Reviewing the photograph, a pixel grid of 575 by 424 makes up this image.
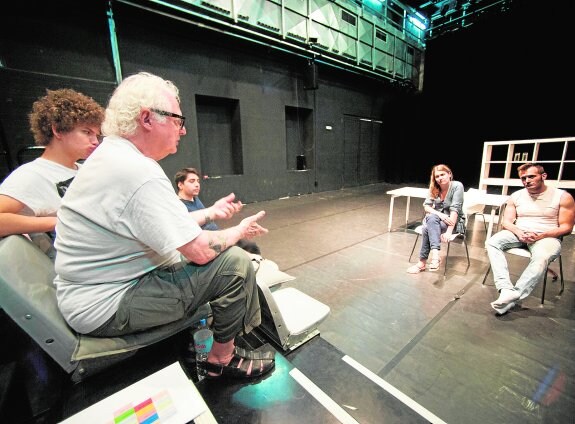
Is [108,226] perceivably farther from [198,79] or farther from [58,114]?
[198,79]

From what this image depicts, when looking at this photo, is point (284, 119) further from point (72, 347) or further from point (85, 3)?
point (72, 347)

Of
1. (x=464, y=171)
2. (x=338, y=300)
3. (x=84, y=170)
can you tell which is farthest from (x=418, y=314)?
(x=464, y=171)

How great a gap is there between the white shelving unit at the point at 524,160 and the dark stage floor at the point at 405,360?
74.1 inches

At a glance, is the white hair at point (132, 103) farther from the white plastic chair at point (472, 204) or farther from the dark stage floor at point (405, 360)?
the white plastic chair at point (472, 204)

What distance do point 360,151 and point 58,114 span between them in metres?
8.50

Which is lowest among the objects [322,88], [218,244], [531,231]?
[531,231]

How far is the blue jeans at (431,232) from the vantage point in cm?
260

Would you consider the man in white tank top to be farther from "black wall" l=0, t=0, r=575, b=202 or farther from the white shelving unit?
"black wall" l=0, t=0, r=575, b=202

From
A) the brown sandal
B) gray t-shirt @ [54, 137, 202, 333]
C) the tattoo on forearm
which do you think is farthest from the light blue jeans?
gray t-shirt @ [54, 137, 202, 333]

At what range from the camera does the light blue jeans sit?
75.0 inches

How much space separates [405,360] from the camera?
4.95 feet

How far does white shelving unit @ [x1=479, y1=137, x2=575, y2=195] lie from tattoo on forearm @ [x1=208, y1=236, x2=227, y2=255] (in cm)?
490

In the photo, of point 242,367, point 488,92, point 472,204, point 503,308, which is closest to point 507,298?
point 503,308

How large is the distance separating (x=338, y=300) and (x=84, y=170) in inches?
76.4
